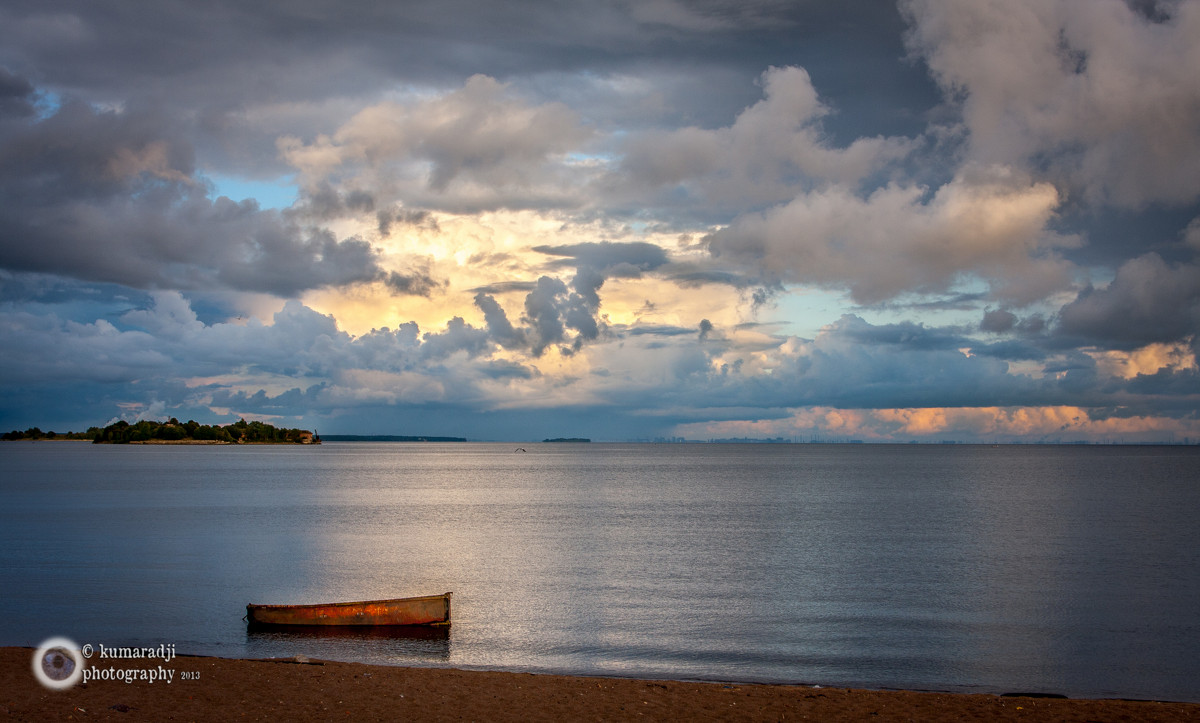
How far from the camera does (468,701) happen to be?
19.7 metres

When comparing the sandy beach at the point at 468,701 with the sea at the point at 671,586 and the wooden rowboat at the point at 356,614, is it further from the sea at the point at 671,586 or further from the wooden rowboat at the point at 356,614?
the wooden rowboat at the point at 356,614

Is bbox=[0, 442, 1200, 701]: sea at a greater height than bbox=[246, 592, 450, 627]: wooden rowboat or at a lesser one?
lesser

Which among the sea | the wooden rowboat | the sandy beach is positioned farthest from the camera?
the wooden rowboat

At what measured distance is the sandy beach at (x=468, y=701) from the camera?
60.3 ft

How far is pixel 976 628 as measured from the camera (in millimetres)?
31406

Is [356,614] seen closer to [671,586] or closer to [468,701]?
[468,701]

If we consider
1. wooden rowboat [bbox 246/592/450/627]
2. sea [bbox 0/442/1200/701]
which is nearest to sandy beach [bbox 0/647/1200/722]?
sea [bbox 0/442/1200/701]

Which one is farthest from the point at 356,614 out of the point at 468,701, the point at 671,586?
the point at 671,586

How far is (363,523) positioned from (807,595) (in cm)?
4294

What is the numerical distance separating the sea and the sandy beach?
131 inches

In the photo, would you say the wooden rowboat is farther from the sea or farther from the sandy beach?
the sandy beach

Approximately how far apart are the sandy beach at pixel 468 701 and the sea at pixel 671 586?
332cm

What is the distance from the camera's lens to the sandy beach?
60.3 feet

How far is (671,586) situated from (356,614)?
16.0 m
